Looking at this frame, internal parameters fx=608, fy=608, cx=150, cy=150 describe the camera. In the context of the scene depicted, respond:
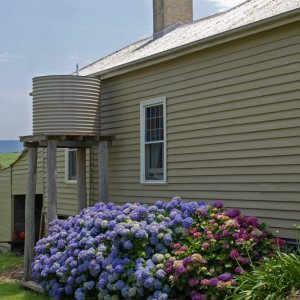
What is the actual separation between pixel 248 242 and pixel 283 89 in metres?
2.53

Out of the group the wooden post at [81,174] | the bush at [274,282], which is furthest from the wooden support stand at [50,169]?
the bush at [274,282]

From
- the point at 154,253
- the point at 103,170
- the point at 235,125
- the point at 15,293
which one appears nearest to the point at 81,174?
the point at 103,170

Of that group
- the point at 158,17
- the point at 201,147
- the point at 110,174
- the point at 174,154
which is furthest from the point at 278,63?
the point at 158,17

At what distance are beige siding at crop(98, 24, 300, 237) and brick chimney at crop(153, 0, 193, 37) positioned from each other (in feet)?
9.72

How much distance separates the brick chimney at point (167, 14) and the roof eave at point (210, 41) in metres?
2.64

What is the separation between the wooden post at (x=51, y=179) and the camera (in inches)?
488

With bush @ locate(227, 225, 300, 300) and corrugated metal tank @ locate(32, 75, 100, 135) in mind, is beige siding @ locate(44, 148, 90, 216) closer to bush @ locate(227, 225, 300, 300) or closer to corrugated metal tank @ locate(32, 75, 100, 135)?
corrugated metal tank @ locate(32, 75, 100, 135)

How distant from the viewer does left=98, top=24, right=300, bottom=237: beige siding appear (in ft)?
30.0

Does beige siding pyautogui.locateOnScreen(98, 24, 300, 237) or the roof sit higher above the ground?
the roof

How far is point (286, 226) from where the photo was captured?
9164 millimetres

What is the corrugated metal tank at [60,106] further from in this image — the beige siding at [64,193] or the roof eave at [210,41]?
the beige siding at [64,193]

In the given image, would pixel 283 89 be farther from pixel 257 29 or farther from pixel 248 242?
pixel 248 242

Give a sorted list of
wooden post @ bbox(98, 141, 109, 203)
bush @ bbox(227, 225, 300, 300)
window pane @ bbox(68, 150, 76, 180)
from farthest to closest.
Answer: window pane @ bbox(68, 150, 76, 180) < wooden post @ bbox(98, 141, 109, 203) < bush @ bbox(227, 225, 300, 300)

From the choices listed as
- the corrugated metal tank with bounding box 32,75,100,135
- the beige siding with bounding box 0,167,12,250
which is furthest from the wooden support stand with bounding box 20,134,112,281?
the beige siding with bounding box 0,167,12,250
